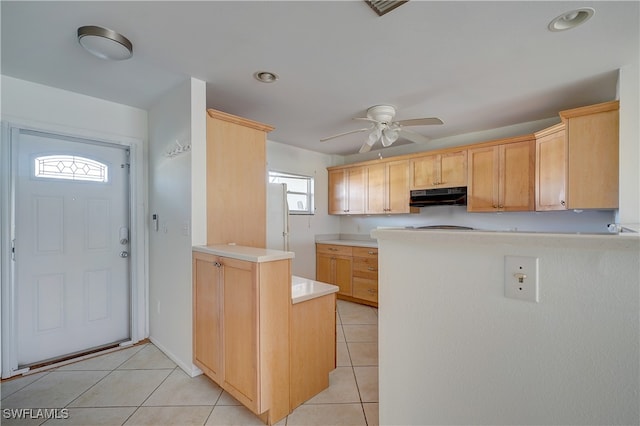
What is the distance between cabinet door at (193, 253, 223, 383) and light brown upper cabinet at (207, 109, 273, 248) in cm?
35

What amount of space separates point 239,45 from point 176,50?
1.48 ft

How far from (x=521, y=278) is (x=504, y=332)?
16 centimetres

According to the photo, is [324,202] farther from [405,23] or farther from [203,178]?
[405,23]

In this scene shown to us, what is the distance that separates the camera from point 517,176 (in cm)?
324

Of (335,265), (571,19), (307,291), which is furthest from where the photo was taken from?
(335,265)

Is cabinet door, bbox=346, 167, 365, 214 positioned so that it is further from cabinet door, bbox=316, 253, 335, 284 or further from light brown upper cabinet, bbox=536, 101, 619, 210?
light brown upper cabinet, bbox=536, 101, 619, 210

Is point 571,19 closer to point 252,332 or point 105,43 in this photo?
point 252,332

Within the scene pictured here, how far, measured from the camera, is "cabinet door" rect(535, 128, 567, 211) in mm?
2785

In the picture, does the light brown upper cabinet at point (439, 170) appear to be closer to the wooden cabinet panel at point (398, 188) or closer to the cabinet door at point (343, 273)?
the wooden cabinet panel at point (398, 188)

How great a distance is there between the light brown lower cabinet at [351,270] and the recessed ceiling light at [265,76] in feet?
8.56

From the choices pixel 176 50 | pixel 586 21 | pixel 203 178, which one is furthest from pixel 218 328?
pixel 586 21

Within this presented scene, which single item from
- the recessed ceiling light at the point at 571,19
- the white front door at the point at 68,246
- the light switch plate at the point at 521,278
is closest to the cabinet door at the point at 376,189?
the recessed ceiling light at the point at 571,19

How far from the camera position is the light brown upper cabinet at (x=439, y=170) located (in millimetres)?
3658

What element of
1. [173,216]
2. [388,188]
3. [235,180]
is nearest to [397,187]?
[388,188]
